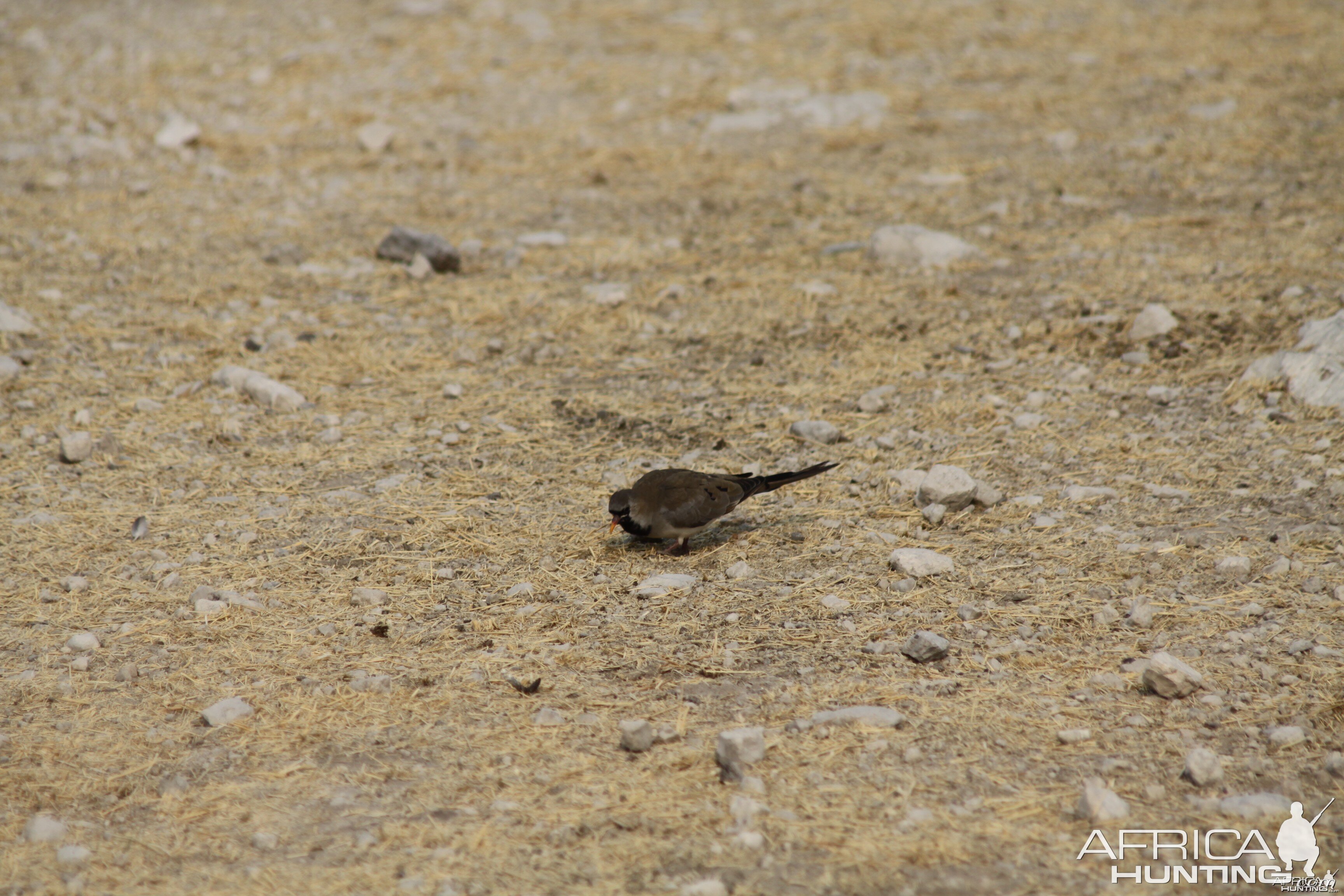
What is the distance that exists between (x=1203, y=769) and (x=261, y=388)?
4.92m

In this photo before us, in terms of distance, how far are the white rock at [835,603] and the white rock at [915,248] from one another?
3938 mm

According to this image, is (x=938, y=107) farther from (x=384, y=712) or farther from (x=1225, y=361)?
(x=384, y=712)

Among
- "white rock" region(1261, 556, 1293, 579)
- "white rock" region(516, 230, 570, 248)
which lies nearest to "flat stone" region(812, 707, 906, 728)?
"white rock" region(1261, 556, 1293, 579)

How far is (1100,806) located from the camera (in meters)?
3.05

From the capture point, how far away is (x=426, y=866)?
9.66ft

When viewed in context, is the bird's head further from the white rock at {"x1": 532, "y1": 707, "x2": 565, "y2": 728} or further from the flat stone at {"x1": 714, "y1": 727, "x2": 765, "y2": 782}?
the flat stone at {"x1": 714, "y1": 727, "x2": 765, "y2": 782}

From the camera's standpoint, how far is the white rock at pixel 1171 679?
3543 millimetres

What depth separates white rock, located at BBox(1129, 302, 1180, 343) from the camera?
20.8 ft

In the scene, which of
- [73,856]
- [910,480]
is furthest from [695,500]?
[73,856]

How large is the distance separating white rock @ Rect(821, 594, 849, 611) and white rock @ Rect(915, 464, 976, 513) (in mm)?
886

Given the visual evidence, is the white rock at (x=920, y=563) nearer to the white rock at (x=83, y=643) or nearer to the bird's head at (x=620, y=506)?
the bird's head at (x=620, y=506)

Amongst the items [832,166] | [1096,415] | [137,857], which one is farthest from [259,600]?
[832,166]

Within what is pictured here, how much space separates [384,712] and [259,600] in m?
0.99

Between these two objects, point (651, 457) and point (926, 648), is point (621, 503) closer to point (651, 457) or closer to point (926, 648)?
point (651, 457)
